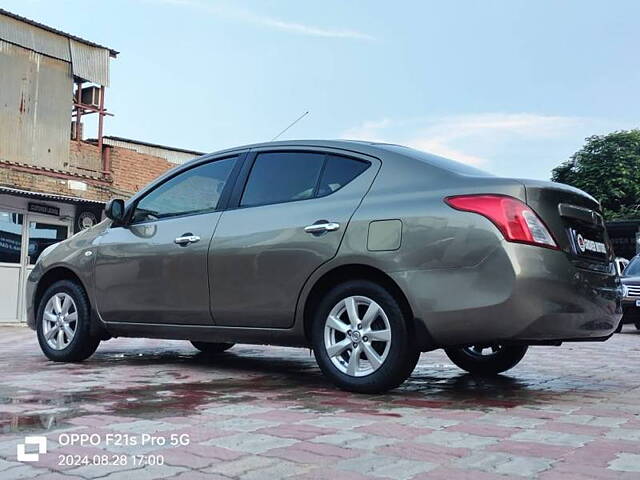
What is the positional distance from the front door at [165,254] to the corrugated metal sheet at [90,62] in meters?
12.6

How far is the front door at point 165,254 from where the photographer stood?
203 inches

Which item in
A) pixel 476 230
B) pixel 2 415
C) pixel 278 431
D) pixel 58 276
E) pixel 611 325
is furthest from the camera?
pixel 58 276

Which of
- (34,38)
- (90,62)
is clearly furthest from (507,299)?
(90,62)

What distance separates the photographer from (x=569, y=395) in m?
4.50

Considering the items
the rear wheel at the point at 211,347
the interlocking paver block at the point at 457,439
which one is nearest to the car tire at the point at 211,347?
the rear wheel at the point at 211,347

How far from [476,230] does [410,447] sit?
1440 millimetres

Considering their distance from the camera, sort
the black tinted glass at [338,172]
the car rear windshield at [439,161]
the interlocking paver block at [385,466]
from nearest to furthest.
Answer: the interlocking paver block at [385,466]
the car rear windshield at [439,161]
the black tinted glass at [338,172]

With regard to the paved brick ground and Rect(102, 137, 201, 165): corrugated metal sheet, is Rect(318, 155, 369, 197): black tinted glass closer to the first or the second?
the paved brick ground


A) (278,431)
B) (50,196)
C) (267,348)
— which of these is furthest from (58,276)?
(50,196)

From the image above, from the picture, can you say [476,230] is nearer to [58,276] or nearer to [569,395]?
[569,395]

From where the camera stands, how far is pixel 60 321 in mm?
6012

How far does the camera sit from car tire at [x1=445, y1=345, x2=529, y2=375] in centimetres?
544
